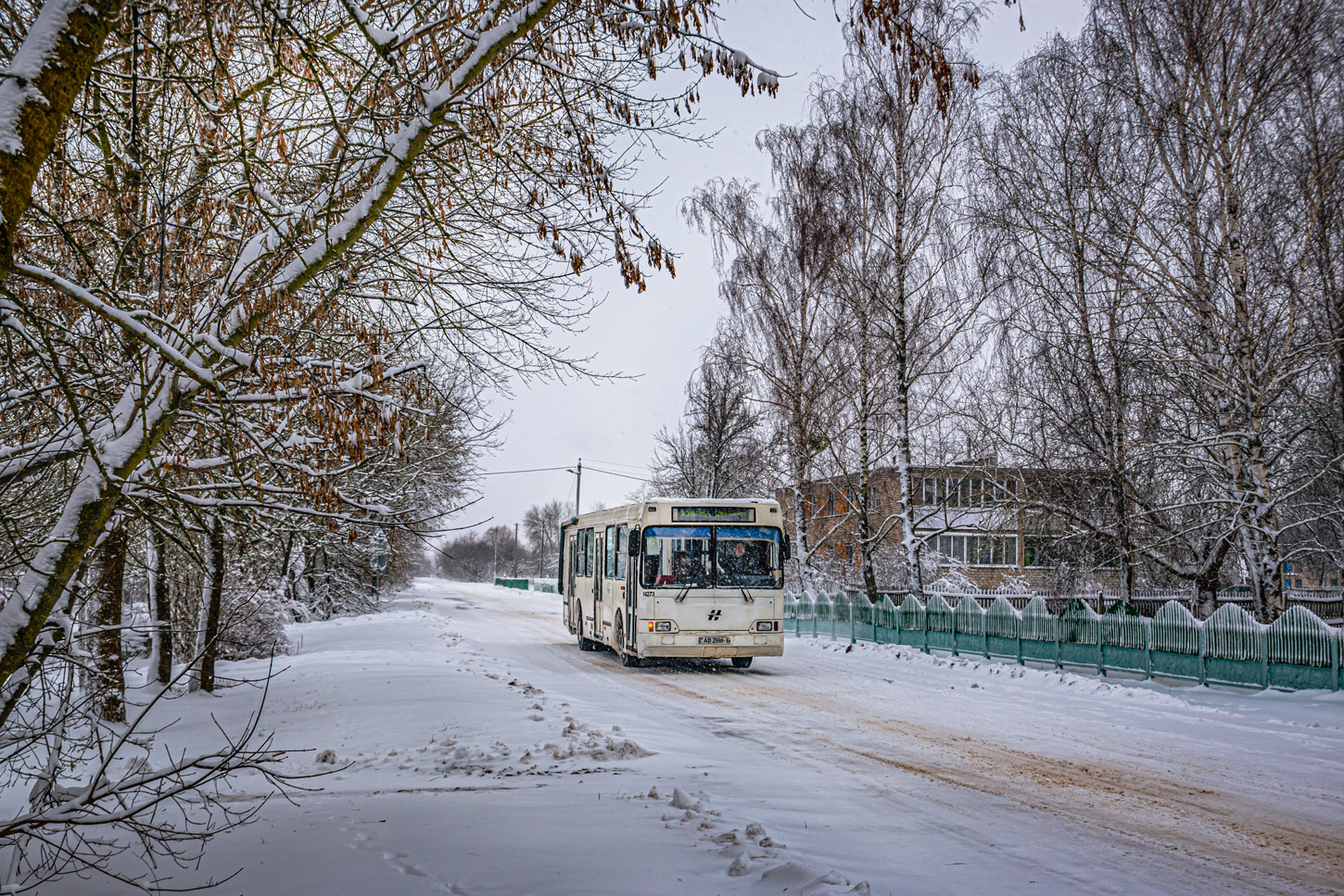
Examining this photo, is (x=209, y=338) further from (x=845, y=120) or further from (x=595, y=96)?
(x=845, y=120)

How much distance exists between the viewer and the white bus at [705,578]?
16500 mm

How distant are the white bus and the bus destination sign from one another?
2 cm

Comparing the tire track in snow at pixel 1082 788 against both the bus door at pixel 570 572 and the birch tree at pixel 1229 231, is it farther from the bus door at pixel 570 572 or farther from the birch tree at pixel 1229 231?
the bus door at pixel 570 572

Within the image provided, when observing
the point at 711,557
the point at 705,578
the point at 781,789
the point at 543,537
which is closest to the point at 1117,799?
the point at 781,789

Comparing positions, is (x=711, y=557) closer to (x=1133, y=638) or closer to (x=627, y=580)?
(x=627, y=580)

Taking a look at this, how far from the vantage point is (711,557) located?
16844 millimetres

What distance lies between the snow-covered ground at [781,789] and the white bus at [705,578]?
4.13 ft

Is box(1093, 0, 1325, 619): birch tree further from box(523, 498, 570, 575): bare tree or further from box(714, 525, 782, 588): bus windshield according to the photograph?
box(523, 498, 570, 575): bare tree

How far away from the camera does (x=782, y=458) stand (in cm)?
2814

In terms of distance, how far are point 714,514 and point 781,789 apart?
10.0 meters

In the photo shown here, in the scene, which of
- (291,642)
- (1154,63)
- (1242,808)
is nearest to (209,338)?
(1242,808)

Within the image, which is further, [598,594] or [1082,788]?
[598,594]

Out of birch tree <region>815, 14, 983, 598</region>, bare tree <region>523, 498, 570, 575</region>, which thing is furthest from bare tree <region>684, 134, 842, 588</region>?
bare tree <region>523, 498, 570, 575</region>

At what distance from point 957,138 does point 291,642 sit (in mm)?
19871
